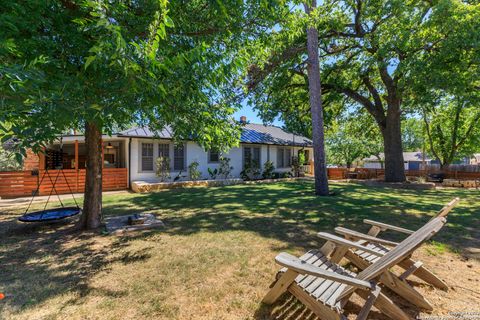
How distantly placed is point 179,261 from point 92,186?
3.28 metres

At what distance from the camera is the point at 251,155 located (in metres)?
18.3

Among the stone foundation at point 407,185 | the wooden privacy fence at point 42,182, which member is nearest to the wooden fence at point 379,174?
the stone foundation at point 407,185

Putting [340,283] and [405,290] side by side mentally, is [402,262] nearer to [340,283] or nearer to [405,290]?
[405,290]

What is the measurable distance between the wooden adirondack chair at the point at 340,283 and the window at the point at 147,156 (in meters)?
12.6

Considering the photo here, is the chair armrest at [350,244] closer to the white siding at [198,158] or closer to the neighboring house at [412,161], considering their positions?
the white siding at [198,158]

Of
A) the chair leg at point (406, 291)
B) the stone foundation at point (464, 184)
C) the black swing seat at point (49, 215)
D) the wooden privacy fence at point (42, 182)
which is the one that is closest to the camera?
the chair leg at point (406, 291)

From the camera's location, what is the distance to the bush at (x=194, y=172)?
14805 millimetres

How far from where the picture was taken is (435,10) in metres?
10.0

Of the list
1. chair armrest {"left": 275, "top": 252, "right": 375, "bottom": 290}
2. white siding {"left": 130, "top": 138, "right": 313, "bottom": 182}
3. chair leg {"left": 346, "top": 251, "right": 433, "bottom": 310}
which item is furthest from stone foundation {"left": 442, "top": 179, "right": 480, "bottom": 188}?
chair armrest {"left": 275, "top": 252, "right": 375, "bottom": 290}

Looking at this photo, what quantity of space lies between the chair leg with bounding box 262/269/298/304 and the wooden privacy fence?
1025 centimetres

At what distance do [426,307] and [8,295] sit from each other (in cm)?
466

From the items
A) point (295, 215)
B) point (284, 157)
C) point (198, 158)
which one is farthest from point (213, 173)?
point (295, 215)

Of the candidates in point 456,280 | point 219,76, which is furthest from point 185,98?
point 456,280

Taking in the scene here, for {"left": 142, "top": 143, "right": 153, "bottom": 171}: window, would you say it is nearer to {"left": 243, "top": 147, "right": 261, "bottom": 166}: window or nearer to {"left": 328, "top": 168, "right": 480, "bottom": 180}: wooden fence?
A: {"left": 243, "top": 147, "right": 261, "bottom": 166}: window
